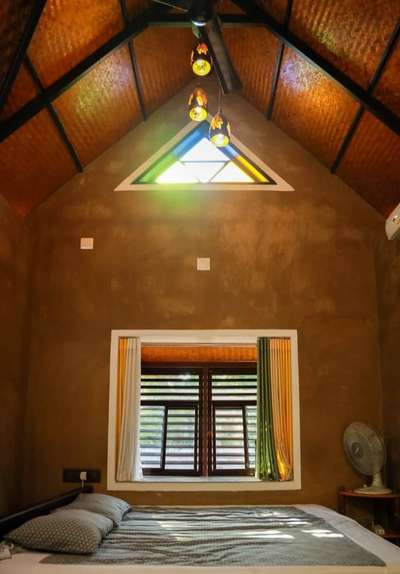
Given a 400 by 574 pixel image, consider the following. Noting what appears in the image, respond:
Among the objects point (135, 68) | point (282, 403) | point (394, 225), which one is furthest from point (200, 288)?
point (135, 68)

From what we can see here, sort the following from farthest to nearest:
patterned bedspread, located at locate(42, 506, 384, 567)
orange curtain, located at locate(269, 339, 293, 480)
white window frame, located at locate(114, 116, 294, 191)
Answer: white window frame, located at locate(114, 116, 294, 191) → orange curtain, located at locate(269, 339, 293, 480) → patterned bedspread, located at locate(42, 506, 384, 567)

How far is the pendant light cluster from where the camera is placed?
4.15 m

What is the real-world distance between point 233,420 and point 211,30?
165 inches

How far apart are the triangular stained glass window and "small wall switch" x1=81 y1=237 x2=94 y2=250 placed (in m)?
0.62

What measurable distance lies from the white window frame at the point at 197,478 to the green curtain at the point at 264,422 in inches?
3.6

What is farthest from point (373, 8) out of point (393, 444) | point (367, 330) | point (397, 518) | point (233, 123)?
point (397, 518)

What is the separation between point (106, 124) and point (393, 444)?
4.02 m

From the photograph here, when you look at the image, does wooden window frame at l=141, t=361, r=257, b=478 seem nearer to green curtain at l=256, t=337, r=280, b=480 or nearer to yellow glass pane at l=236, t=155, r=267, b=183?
green curtain at l=256, t=337, r=280, b=480

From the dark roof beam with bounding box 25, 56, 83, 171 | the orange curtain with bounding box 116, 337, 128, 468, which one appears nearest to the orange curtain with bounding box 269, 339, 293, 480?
the orange curtain with bounding box 116, 337, 128, 468

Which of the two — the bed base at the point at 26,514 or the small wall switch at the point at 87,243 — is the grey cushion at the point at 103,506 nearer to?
the bed base at the point at 26,514

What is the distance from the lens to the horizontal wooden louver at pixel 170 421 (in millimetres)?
6730

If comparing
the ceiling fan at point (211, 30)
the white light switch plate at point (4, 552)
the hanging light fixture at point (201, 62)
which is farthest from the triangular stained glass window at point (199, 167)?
the white light switch plate at point (4, 552)

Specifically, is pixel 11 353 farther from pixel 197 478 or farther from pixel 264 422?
pixel 264 422

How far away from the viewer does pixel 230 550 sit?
3.66m
